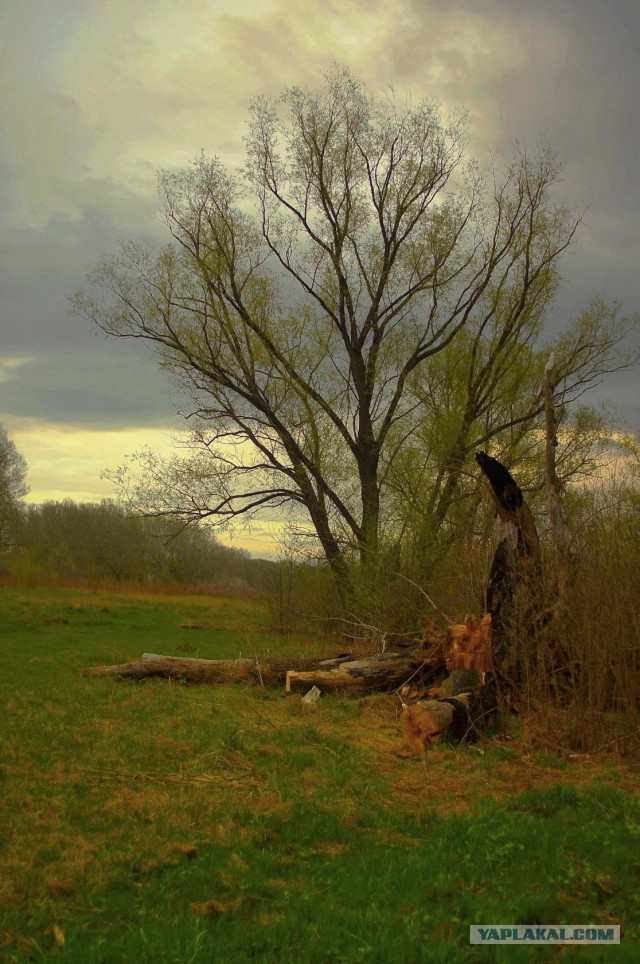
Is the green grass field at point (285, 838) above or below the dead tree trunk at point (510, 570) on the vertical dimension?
below

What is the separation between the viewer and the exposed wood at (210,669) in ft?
41.5

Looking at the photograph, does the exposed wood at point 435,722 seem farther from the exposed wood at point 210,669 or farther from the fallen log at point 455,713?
the exposed wood at point 210,669

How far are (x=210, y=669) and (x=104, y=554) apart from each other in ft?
177

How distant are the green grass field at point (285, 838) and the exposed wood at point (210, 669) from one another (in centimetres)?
220

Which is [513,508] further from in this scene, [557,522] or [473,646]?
[473,646]

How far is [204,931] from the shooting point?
12.2ft

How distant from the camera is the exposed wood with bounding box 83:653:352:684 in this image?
41.5 feet

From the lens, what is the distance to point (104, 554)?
210 feet

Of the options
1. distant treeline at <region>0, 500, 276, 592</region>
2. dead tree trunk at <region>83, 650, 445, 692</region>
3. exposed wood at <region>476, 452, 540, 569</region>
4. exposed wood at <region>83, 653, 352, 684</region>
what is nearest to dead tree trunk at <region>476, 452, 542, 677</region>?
exposed wood at <region>476, 452, 540, 569</region>

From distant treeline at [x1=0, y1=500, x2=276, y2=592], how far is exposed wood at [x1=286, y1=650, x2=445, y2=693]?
1116 inches

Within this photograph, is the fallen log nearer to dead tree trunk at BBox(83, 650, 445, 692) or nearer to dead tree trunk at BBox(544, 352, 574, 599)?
dead tree trunk at BBox(83, 650, 445, 692)

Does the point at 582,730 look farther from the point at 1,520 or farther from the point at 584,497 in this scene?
the point at 1,520

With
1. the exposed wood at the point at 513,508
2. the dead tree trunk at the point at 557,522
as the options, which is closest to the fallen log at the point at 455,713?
the dead tree trunk at the point at 557,522

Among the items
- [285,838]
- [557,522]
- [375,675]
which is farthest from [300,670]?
[285,838]
